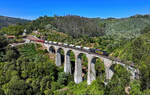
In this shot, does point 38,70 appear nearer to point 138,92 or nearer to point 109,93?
point 109,93

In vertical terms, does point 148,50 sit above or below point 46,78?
above

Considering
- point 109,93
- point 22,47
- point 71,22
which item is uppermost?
point 71,22

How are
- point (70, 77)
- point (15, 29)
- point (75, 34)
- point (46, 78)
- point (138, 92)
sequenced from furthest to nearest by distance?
1. point (75, 34)
2. point (15, 29)
3. point (70, 77)
4. point (46, 78)
5. point (138, 92)

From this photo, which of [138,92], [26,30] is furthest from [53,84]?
[26,30]

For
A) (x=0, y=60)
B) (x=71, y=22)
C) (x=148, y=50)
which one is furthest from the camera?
(x=71, y=22)

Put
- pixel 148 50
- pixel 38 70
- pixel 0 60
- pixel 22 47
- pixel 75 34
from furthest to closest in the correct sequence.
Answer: pixel 75 34
pixel 22 47
pixel 0 60
pixel 38 70
pixel 148 50

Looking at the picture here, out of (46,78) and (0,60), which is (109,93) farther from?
(0,60)

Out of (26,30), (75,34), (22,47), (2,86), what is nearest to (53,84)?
(2,86)

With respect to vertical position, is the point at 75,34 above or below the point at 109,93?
above

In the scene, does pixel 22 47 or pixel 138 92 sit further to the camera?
pixel 22 47
